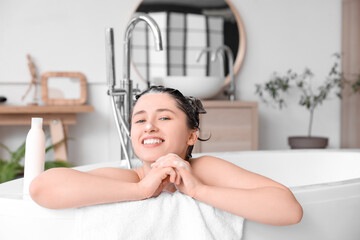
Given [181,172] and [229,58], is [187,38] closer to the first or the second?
[229,58]

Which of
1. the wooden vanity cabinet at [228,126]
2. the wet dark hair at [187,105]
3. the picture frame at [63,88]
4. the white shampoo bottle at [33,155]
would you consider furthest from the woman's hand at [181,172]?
the picture frame at [63,88]

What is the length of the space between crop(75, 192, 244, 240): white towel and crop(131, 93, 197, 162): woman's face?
0.39 ft

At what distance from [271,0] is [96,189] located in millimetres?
2907

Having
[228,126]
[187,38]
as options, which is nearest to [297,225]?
[228,126]

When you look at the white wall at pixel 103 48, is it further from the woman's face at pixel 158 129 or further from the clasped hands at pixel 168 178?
the clasped hands at pixel 168 178

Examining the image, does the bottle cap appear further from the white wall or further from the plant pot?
the plant pot

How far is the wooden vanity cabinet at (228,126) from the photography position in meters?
2.96

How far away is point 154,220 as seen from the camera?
1.02 metres

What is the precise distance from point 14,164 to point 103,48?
3.21 feet

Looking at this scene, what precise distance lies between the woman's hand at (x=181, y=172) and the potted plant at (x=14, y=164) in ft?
6.22

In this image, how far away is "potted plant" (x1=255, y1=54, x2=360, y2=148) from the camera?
3.24 meters

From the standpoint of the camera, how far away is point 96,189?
3.22 ft

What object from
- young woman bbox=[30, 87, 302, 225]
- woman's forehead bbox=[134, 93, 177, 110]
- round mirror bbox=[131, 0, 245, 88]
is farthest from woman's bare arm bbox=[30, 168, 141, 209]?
round mirror bbox=[131, 0, 245, 88]

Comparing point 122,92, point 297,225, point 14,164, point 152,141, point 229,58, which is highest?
point 229,58
